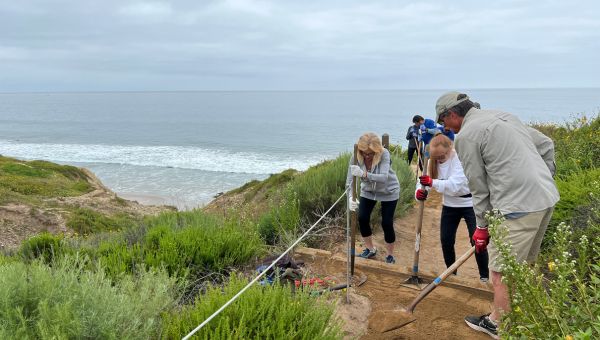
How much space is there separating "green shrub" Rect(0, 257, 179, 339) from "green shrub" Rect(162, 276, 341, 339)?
0.18 metres

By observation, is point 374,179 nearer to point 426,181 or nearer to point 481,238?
point 426,181

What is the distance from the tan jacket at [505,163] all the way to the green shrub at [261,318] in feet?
4.85

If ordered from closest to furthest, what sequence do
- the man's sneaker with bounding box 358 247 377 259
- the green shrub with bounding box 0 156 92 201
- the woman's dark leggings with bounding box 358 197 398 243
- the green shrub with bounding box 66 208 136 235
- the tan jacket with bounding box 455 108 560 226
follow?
the tan jacket with bounding box 455 108 560 226 < the woman's dark leggings with bounding box 358 197 398 243 < the man's sneaker with bounding box 358 247 377 259 < the green shrub with bounding box 66 208 136 235 < the green shrub with bounding box 0 156 92 201

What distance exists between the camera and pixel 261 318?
110 inches

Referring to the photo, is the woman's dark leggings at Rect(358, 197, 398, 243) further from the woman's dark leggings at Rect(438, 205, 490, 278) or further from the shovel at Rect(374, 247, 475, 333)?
the shovel at Rect(374, 247, 475, 333)

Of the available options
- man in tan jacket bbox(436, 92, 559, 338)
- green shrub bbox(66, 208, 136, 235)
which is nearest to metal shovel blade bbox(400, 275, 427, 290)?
man in tan jacket bbox(436, 92, 559, 338)

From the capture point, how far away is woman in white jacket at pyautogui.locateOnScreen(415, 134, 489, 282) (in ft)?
14.6

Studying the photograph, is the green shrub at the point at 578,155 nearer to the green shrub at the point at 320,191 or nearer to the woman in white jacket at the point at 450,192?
the woman in white jacket at the point at 450,192

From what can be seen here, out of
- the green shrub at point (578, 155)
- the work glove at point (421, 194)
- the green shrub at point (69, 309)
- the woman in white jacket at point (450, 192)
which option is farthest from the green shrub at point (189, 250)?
the green shrub at point (578, 155)

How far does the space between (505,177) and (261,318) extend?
1.94 metres

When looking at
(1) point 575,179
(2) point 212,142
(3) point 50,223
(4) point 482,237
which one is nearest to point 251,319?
(4) point 482,237

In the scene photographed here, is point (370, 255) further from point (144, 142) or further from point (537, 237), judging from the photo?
point (144, 142)

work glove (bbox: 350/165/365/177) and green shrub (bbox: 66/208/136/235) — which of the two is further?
green shrub (bbox: 66/208/136/235)

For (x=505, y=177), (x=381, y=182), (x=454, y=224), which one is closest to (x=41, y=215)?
(x=381, y=182)
